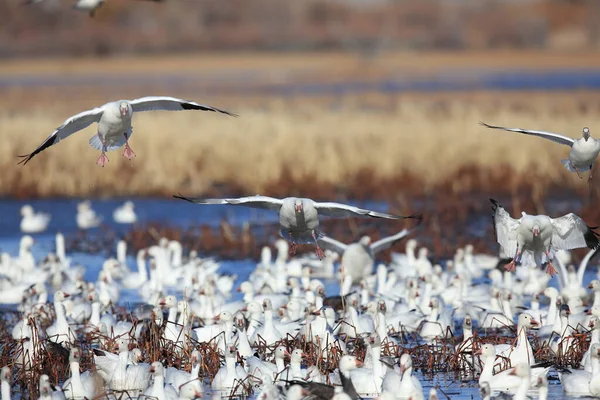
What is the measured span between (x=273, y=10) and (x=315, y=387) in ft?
275

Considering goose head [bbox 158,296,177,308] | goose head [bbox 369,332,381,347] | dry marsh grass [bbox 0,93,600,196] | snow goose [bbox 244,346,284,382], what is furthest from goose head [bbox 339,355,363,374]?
dry marsh grass [bbox 0,93,600,196]

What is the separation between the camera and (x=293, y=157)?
20.6 m

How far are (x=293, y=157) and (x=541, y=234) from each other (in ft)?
37.3

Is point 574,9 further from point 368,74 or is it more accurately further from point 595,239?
point 595,239

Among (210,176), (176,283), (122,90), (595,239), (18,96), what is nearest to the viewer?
(595,239)

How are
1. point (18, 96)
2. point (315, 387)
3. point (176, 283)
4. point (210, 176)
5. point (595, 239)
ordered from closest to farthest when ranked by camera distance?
1. point (315, 387)
2. point (595, 239)
3. point (176, 283)
4. point (210, 176)
5. point (18, 96)

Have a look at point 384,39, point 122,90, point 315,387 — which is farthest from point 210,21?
point 315,387

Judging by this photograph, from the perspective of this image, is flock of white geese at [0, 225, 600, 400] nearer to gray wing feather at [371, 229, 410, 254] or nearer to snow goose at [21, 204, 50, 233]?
gray wing feather at [371, 229, 410, 254]

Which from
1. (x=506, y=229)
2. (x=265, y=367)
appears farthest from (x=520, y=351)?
(x=265, y=367)

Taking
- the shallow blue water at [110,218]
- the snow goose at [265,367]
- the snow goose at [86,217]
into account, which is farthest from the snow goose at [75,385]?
the snow goose at [86,217]

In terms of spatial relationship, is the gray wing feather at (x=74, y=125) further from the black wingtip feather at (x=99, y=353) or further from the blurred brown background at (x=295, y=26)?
the blurred brown background at (x=295, y=26)

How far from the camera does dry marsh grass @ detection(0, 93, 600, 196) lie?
1977 centimetres

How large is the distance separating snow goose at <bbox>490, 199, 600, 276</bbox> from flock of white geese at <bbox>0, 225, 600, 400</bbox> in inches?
21.9

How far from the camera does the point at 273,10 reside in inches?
3543
